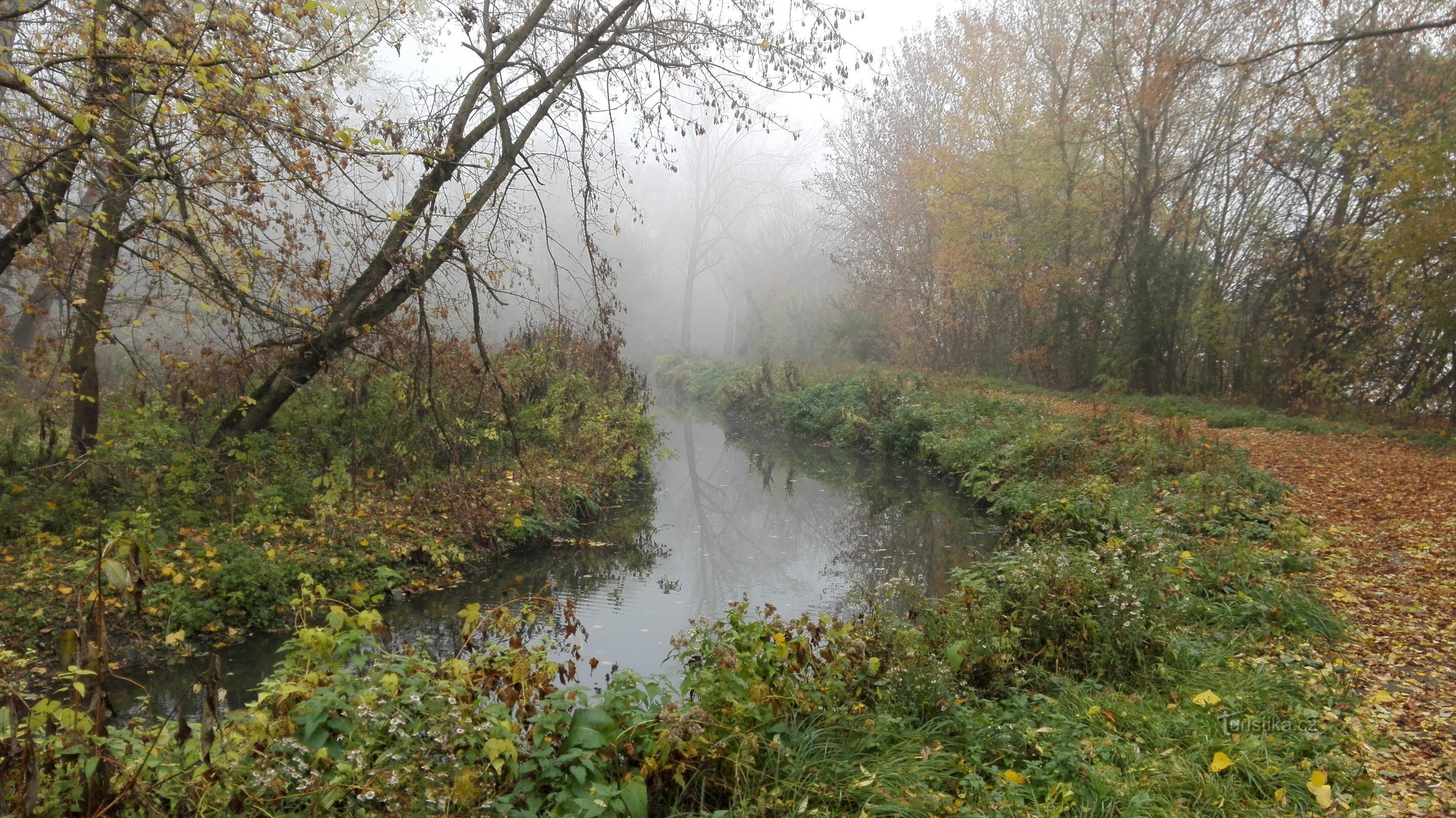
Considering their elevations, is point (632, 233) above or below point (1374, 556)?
above

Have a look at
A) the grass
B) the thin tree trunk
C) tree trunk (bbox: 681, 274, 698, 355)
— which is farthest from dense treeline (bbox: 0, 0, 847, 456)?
tree trunk (bbox: 681, 274, 698, 355)

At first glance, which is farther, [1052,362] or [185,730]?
[1052,362]

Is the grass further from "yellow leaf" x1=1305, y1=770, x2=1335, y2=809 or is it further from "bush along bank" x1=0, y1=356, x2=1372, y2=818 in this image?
"yellow leaf" x1=1305, y1=770, x2=1335, y2=809

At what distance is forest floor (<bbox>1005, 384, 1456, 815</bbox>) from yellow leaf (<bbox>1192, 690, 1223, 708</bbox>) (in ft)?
2.02

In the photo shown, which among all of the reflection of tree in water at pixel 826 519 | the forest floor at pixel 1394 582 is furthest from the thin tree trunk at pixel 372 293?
the forest floor at pixel 1394 582

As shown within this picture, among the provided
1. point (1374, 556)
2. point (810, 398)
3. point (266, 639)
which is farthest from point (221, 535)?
point (810, 398)

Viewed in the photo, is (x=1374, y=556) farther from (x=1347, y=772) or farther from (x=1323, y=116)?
(x=1323, y=116)

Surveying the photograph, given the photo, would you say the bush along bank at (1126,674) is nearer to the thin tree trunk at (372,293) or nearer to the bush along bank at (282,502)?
the bush along bank at (282,502)

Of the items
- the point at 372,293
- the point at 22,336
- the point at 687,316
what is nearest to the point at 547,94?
the point at 372,293

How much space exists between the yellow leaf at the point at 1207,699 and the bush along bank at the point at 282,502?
4.22 meters

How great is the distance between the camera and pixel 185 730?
Result: 107 inches

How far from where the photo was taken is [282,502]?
24.9 feet

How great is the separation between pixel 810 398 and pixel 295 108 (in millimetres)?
15696

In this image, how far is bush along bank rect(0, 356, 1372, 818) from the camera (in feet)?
9.48
